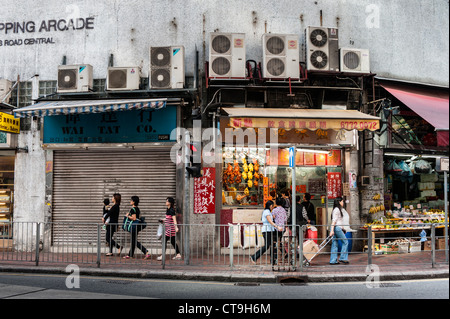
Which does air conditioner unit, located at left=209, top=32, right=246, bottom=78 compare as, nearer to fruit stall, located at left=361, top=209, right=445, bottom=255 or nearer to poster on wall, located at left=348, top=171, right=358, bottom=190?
poster on wall, located at left=348, top=171, right=358, bottom=190

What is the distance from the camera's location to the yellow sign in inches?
531

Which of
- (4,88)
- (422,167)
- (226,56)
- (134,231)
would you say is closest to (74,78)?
(4,88)

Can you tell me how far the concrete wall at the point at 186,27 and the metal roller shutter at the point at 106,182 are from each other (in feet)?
8.88

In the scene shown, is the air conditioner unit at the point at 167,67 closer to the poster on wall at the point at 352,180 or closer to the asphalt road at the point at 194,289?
the poster on wall at the point at 352,180

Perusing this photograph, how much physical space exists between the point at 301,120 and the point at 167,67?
172 inches

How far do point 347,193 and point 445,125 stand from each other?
3484mm

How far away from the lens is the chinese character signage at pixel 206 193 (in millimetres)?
13375

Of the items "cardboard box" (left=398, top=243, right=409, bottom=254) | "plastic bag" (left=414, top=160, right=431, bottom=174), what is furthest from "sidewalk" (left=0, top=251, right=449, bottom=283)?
"plastic bag" (left=414, top=160, right=431, bottom=174)

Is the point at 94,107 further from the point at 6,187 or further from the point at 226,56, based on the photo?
the point at 6,187

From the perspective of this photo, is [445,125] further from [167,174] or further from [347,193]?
[167,174]

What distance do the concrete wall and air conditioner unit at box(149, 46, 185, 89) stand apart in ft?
2.17

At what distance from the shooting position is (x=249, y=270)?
33.2 feet

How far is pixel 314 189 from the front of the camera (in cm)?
1412

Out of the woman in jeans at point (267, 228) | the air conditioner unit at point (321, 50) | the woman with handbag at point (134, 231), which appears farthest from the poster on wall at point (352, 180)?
the woman with handbag at point (134, 231)
